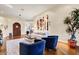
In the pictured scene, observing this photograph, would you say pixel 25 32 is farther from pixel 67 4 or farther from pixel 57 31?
pixel 67 4

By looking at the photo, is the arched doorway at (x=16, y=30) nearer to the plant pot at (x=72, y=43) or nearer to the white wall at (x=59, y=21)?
the white wall at (x=59, y=21)

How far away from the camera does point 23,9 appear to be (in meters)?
2.07

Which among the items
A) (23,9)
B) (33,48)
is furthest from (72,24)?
(23,9)

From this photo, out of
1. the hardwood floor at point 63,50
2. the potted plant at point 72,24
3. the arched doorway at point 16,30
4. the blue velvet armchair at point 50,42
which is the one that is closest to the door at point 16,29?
the arched doorway at point 16,30

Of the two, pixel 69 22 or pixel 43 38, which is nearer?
pixel 69 22

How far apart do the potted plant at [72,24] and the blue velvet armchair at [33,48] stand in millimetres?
535

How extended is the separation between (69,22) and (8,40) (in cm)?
121

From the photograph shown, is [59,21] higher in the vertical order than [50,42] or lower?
higher

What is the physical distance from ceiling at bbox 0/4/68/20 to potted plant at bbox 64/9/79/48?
1.04ft

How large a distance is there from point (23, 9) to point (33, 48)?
76cm

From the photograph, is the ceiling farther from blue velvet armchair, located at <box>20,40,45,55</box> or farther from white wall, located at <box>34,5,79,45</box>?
blue velvet armchair, located at <box>20,40,45,55</box>

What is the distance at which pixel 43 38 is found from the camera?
219 centimetres

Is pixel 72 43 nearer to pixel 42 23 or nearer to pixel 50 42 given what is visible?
pixel 50 42
